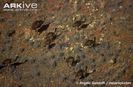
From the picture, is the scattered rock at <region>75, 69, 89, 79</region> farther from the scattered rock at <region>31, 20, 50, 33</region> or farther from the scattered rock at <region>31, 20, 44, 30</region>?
the scattered rock at <region>31, 20, 44, 30</region>

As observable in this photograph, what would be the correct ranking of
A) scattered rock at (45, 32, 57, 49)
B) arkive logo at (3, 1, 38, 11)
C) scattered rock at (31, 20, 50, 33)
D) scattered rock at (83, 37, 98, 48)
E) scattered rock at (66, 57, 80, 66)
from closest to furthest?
scattered rock at (66, 57, 80, 66)
scattered rock at (83, 37, 98, 48)
scattered rock at (45, 32, 57, 49)
scattered rock at (31, 20, 50, 33)
arkive logo at (3, 1, 38, 11)

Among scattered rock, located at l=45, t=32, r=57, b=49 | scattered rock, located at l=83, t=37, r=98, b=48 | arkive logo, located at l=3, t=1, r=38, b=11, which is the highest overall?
arkive logo, located at l=3, t=1, r=38, b=11

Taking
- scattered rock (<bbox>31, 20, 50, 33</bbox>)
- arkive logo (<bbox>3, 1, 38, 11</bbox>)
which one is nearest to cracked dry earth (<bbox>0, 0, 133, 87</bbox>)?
scattered rock (<bbox>31, 20, 50, 33</bbox>)

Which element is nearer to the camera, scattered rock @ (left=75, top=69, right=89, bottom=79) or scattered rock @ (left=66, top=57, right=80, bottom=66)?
scattered rock @ (left=75, top=69, right=89, bottom=79)

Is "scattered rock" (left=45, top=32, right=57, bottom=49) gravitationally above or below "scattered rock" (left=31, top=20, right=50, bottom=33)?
below

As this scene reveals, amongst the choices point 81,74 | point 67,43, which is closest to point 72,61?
point 81,74

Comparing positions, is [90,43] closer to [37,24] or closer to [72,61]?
[72,61]

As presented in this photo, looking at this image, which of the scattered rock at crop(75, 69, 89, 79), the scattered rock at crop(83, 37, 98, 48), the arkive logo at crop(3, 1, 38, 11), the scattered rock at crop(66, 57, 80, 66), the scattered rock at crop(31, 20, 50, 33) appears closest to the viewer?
the scattered rock at crop(75, 69, 89, 79)

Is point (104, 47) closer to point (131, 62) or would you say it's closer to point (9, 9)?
point (131, 62)

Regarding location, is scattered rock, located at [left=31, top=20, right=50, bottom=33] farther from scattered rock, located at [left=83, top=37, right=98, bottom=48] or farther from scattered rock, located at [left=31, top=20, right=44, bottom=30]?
scattered rock, located at [left=83, top=37, right=98, bottom=48]
